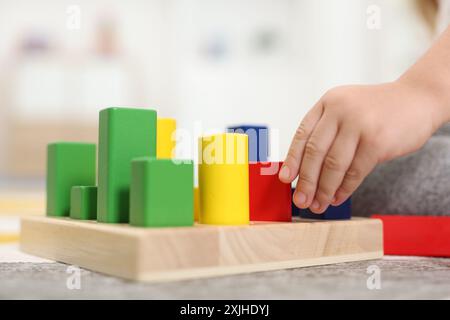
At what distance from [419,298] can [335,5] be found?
8.57 ft

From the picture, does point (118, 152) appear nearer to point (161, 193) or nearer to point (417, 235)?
point (161, 193)

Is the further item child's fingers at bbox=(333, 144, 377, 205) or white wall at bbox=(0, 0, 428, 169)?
white wall at bbox=(0, 0, 428, 169)

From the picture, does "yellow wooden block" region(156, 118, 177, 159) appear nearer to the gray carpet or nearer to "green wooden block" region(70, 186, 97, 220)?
"green wooden block" region(70, 186, 97, 220)

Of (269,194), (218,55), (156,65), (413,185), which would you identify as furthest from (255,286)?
(156,65)

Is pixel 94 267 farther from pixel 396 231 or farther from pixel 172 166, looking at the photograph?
pixel 396 231

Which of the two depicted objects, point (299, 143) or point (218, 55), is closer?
point (299, 143)

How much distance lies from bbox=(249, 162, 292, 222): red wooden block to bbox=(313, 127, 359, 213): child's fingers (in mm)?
44

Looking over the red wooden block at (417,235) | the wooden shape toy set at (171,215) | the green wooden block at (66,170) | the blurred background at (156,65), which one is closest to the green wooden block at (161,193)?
the wooden shape toy set at (171,215)

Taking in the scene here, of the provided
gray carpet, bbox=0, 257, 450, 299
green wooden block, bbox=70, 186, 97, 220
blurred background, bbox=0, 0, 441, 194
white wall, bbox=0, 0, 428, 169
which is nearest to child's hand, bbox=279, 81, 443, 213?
gray carpet, bbox=0, 257, 450, 299

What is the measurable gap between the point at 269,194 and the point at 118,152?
0.20m

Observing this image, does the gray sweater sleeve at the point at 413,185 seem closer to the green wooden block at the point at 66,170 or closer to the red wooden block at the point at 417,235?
the red wooden block at the point at 417,235

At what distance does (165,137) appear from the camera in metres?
0.73

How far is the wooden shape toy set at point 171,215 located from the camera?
53cm

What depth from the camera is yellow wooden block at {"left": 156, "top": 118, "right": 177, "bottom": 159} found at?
0.73 meters
